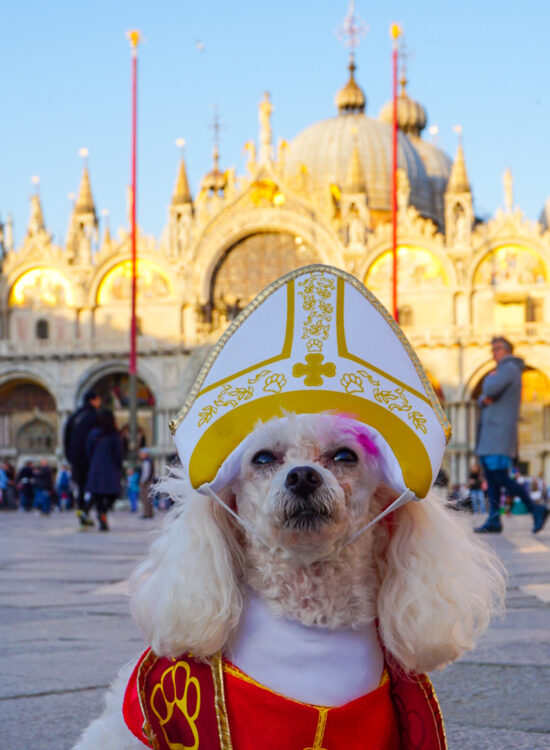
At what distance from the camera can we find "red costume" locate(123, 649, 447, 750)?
6.11ft

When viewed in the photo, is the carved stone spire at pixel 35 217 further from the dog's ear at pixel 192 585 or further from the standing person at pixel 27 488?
the dog's ear at pixel 192 585

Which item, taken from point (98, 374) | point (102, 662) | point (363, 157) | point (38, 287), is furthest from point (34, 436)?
point (102, 662)

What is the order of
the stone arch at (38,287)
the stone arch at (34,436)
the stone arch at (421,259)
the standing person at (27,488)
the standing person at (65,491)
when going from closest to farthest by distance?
the standing person at (27,488), the standing person at (65,491), the stone arch at (421,259), the stone arch at (34,436), the stone arch at (38,287)

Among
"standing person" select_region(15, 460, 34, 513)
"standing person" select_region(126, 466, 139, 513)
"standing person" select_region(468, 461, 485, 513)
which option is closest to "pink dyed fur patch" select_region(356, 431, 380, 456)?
"standing person" select_region(468, 461, 485, 513)

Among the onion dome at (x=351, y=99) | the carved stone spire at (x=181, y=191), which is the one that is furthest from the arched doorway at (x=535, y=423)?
the onion dome at (x=351, y=99)

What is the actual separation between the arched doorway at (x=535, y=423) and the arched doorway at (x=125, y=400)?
39.6 feet

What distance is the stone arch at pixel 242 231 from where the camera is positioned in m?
35.3

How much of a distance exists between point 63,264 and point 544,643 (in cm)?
3579

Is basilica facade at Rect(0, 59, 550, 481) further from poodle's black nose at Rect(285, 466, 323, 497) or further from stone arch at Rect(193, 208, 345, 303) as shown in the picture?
poodle's black nose at Rect(285, 466, 323, 497)

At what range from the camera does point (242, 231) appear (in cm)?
3609

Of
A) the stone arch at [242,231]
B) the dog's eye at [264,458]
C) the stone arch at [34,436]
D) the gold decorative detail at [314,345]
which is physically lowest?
the stone arch at [34,436]

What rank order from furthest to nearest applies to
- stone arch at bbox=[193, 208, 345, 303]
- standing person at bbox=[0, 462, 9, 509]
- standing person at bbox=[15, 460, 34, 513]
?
1. stone arch at bbox=[193, 208, 345, 303]
2. standing person at bbox=[0, 462, 9, 509]
3. standing person at bbox=[15, 460, 34, 513]

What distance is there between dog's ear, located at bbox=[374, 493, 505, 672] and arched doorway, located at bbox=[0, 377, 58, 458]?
119 ft

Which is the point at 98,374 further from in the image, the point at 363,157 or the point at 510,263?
the point at 363,157
